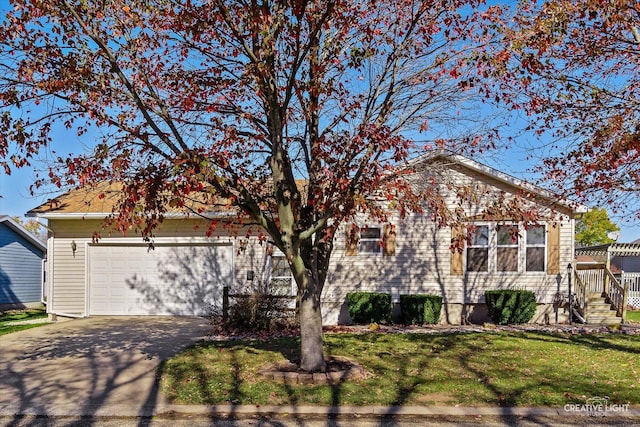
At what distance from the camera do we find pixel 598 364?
30.6 feet

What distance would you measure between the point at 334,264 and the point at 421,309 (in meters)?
2.61

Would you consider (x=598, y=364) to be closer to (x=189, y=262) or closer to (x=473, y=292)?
(x=473, y=292)

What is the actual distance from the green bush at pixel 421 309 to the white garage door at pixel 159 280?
506cm

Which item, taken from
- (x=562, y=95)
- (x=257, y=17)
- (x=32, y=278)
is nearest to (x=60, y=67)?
(x=257, y=17)

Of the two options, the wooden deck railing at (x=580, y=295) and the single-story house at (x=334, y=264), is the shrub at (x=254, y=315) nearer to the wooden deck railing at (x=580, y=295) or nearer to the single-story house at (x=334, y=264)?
the single-story house at (x=334, y=264)

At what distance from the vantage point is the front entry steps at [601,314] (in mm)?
15148

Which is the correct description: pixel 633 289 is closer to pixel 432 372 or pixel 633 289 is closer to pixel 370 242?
pixel 370 242

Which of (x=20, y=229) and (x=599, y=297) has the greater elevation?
(x=20, y=229)

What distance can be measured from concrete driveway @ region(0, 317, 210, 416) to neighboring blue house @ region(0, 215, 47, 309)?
9166 millimetres

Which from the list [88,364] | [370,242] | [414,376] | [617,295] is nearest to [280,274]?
[370,242]

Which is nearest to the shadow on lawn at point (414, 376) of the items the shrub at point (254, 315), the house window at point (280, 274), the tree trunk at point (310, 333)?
the tree trunk at point (310, 333)

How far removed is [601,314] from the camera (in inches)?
601

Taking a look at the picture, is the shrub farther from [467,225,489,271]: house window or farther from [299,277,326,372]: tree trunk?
[467,225,489,271]: house window

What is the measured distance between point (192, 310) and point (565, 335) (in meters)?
9.72
